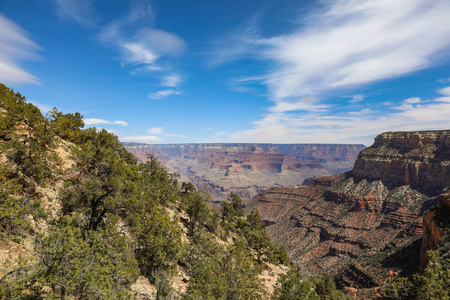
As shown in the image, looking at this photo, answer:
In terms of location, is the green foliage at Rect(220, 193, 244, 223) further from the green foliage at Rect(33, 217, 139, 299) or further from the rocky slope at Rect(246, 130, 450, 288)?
the green foliage at Rect(33, 217, 139, 299)

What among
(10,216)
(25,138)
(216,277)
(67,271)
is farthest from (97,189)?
(25,138)

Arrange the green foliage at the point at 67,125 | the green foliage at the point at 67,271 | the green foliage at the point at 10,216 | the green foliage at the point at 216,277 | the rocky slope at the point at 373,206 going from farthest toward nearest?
the rocky slope at the point at 373,206
the green foliage at the point at 67,125
the green foliage at the point at 216,277
the green foliage at the point at 10,216
the green foliage at the point at 67,271

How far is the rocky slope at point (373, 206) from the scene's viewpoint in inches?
3981

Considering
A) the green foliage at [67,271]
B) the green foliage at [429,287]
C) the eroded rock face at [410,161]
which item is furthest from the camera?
the eroded rock face at [410,161]

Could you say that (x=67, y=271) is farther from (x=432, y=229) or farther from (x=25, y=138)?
(x=432, y=229)

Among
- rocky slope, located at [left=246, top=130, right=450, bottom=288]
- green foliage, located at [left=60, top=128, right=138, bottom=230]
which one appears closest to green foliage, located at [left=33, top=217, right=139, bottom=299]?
green foliage, located at [left=60, top=128, right=138, bottom=230]

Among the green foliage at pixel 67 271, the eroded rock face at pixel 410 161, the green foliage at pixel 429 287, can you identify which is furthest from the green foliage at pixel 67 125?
the eroded rock face at pixel 410 161

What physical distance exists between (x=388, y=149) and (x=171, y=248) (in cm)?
17909

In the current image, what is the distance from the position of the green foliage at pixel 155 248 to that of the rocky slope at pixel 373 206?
8522 centimetres

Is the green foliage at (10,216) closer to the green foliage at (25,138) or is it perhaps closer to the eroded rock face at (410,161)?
the green foliage at (25,138)

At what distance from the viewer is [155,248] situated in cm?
2241

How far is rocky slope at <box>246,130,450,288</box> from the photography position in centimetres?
10112

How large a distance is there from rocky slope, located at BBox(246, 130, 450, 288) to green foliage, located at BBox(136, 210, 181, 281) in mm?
85219

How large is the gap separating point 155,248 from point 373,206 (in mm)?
142324
